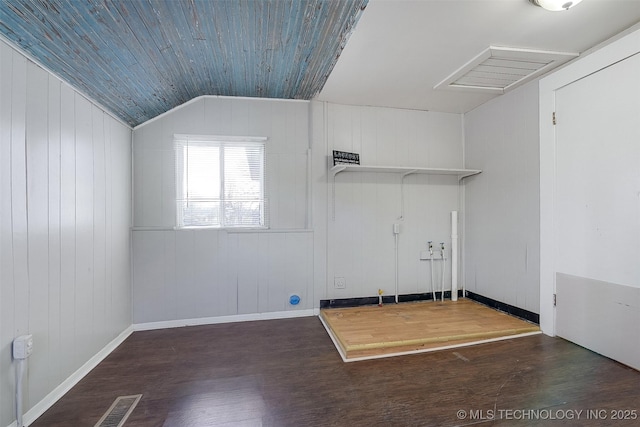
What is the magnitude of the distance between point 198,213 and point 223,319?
118cm

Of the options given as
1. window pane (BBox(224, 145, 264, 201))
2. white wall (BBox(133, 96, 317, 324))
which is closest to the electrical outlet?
white wall (BBox(133, 96, 317, 324))

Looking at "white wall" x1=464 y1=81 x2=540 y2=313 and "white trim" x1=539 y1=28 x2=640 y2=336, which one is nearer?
"white trim" x1=539 y1=28 x2=640 y2=336

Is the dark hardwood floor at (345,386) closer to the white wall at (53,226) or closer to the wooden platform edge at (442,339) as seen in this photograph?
the wooden platform edge at (442,339)

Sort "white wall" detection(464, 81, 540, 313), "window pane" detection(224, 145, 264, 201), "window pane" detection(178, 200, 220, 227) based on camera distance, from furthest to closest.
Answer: "window pane" detection(224, 145, 264, 201)
"window pane" detection(178, 200, 220, 227)
"white wall" detection(464, 81, 540, 313)

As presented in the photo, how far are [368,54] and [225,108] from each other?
166 centimetres

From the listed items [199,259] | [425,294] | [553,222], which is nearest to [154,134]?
[199,259]

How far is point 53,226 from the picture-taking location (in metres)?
1.82

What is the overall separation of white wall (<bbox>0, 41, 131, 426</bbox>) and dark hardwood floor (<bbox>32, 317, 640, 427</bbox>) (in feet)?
1.01

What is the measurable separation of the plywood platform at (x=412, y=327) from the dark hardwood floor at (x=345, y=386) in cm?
10

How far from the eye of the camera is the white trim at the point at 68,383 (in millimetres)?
1623

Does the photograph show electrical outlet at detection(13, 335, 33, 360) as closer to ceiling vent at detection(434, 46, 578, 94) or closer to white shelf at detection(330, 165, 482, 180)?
white shelf at detection(330, 165, 482, 180)

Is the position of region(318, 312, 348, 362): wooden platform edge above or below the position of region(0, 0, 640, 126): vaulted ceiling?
below

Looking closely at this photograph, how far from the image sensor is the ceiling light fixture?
1.70m

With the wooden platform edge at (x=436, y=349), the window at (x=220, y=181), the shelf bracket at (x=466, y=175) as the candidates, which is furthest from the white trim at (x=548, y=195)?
the window at (x=220, y=181)
